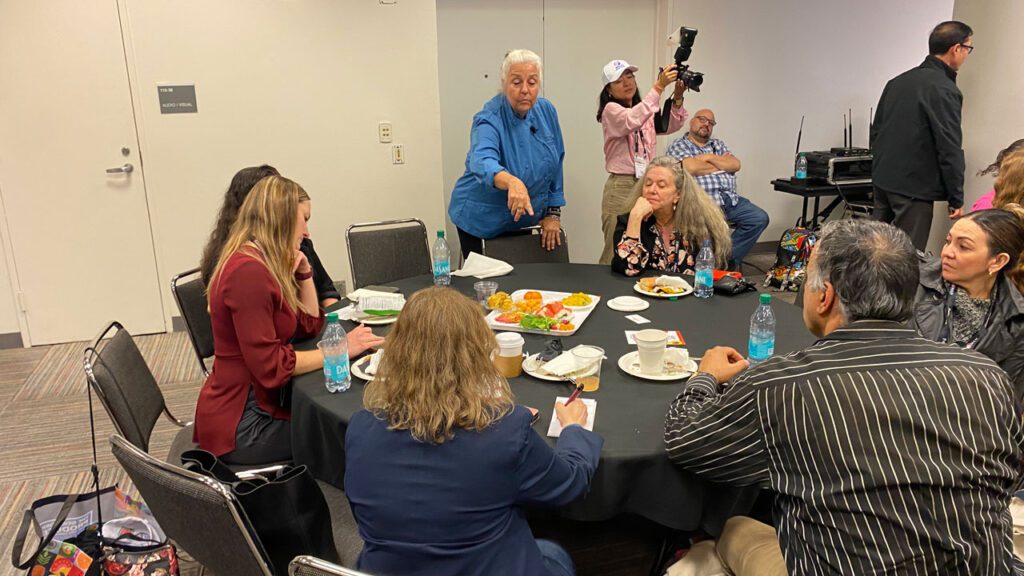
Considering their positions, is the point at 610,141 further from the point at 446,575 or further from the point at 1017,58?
the point at 446,575

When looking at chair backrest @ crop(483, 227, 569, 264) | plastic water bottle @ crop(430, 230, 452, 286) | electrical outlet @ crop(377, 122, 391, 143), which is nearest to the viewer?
plastic water bottle @ crop(430, 230, 452, 286)

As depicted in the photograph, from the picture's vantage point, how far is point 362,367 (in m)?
2.04

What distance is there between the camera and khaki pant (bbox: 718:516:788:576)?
152cm

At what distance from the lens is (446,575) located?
1.31 meters

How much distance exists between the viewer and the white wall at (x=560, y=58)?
498 centimetres

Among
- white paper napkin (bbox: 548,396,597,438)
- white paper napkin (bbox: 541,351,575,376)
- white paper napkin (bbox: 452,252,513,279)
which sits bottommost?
white paper napkin (bbox: 548,396,597,438)

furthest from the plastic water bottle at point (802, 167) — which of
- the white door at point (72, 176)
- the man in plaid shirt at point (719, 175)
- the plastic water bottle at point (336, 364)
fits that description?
the white door at point (72, 176)

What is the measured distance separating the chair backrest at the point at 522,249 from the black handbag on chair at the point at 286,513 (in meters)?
2.03

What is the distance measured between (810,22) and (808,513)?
18.6 feet

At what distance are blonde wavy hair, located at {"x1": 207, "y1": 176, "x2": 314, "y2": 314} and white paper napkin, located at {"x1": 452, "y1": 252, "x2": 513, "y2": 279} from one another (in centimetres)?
97

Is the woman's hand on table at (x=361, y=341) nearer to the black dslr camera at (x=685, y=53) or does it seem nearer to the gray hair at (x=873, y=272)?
the gray hair at (x=873, y=272)

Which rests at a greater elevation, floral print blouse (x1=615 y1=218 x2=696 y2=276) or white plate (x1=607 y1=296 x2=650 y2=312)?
floral print blouse (x1=615 y1=218 x2=696 y2=276)

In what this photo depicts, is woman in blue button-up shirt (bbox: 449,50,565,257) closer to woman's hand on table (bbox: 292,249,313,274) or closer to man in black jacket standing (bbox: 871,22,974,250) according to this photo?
woman's hand on table (bbox: 292,249,313,274)

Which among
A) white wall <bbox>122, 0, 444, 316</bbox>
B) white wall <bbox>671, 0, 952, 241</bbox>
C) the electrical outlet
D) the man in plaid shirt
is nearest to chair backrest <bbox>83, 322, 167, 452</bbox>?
white wall <bbox>122, 0, 444, 316</bbox>
